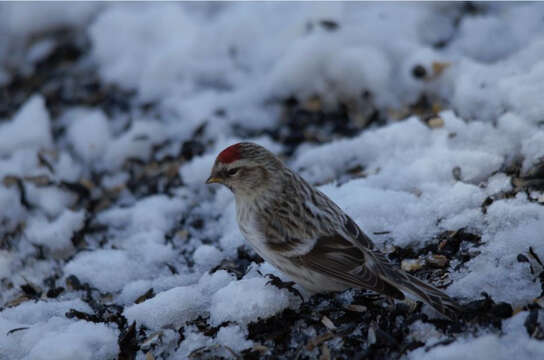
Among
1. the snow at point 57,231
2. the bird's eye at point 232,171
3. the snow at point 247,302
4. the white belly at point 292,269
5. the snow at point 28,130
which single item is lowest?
the snow at point 57,231

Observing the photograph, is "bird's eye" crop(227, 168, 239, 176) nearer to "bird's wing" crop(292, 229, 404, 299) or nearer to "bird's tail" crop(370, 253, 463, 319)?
"bird's wing" crop(292, 229, 404, 299)

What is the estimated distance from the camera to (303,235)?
111 inches

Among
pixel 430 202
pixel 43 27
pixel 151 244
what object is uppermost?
pixel 43 27

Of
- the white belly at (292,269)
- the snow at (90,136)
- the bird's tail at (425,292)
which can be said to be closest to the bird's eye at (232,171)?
the white belly at (292,269)

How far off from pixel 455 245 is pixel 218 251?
53.0 inches

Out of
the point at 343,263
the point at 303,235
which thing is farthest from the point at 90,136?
the point at 343,263

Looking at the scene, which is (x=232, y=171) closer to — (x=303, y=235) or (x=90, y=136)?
(x=303, y=235)

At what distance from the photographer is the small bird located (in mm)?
2537

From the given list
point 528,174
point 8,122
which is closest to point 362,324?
point 528,174

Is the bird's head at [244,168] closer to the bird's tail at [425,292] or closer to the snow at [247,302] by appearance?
the snow at [247,302]

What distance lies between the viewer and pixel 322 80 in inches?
187

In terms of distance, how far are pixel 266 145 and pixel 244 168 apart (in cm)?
137

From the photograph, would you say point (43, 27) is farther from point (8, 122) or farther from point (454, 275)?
point (454, 275)

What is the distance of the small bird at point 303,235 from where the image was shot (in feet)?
8.32
